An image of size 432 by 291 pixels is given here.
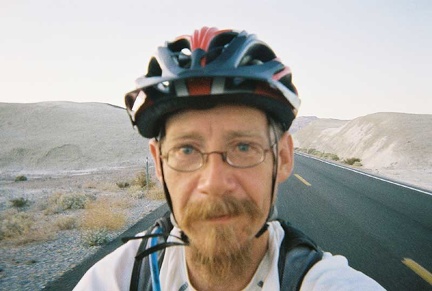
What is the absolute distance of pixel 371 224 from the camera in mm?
7117

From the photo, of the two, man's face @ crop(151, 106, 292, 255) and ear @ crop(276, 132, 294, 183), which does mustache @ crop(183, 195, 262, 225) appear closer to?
man's face @ crop(151, 106, 292, 255)

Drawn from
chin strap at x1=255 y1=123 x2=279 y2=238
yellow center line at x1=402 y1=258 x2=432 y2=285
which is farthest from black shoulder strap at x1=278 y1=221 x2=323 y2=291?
yellow center line at x1=402 y1=258 x2=432 y2=285

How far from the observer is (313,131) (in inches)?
3765

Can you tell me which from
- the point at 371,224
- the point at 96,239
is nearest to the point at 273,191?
the point at 96,239

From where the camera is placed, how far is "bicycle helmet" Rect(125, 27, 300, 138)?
1.85 m

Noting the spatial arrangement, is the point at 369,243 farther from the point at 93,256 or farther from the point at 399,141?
the point at 399,141

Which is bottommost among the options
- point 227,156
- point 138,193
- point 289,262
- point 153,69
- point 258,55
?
point 138,193

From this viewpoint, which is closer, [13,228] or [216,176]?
[216,176]

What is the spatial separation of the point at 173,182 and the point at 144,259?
0.46 metres

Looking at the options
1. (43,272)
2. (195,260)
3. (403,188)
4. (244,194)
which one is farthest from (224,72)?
(403,188)

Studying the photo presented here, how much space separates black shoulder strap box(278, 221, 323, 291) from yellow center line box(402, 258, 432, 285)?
11.9 feet

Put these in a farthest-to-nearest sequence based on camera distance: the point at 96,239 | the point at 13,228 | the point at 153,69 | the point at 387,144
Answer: the point at 387,144
the point at 13,228
the point at 96,239
the point at 153,69

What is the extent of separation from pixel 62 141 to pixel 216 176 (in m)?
52.6

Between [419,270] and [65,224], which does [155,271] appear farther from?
[65,224]
